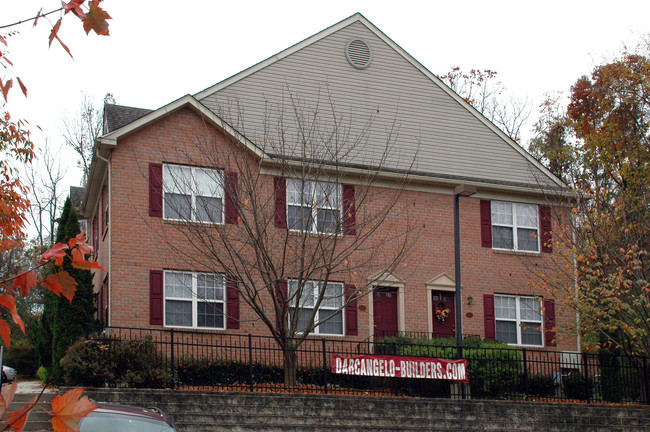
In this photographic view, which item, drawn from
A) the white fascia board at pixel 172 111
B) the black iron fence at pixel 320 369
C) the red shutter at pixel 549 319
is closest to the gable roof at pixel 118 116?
the white fascia board at pixel 172 111

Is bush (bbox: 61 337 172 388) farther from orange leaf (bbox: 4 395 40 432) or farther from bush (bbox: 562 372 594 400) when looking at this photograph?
orange leaf (bbox: 4 395 40 432)

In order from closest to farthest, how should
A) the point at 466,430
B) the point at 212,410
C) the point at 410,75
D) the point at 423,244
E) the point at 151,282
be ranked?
the point at 212,410 < the point at 466,430 < the point at 151,282 < the point at 423,244 < the point at 410,75

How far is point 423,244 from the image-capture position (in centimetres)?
2297

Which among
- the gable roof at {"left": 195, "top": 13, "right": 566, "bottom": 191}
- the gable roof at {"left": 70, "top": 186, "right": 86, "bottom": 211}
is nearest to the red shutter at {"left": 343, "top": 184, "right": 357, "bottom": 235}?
the gable roof at {"left": 195, "top": 13, "right": 566, "bottom": 191}

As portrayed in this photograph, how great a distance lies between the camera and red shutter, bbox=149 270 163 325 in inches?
756

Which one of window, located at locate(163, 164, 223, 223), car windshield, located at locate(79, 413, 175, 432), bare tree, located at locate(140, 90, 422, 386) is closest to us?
car windshield, located at locate(79, 413, 175, 432)

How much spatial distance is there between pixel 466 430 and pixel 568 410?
9.05 ft

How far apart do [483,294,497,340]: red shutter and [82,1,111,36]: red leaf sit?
20.9 m

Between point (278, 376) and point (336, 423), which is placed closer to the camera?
point (336, 423)

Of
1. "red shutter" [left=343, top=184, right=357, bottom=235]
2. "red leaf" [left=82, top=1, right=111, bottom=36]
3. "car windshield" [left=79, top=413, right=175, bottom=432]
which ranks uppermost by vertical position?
"red shutter" [left=343, top=184, right=357, bottom=235]

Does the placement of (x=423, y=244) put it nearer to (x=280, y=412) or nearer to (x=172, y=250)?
(x=172, y=250)

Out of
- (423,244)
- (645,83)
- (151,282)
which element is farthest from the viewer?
(645,83)

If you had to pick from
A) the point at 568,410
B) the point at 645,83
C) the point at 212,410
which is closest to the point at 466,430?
the point at 568,410

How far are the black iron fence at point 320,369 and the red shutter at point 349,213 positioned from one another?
2712mm
